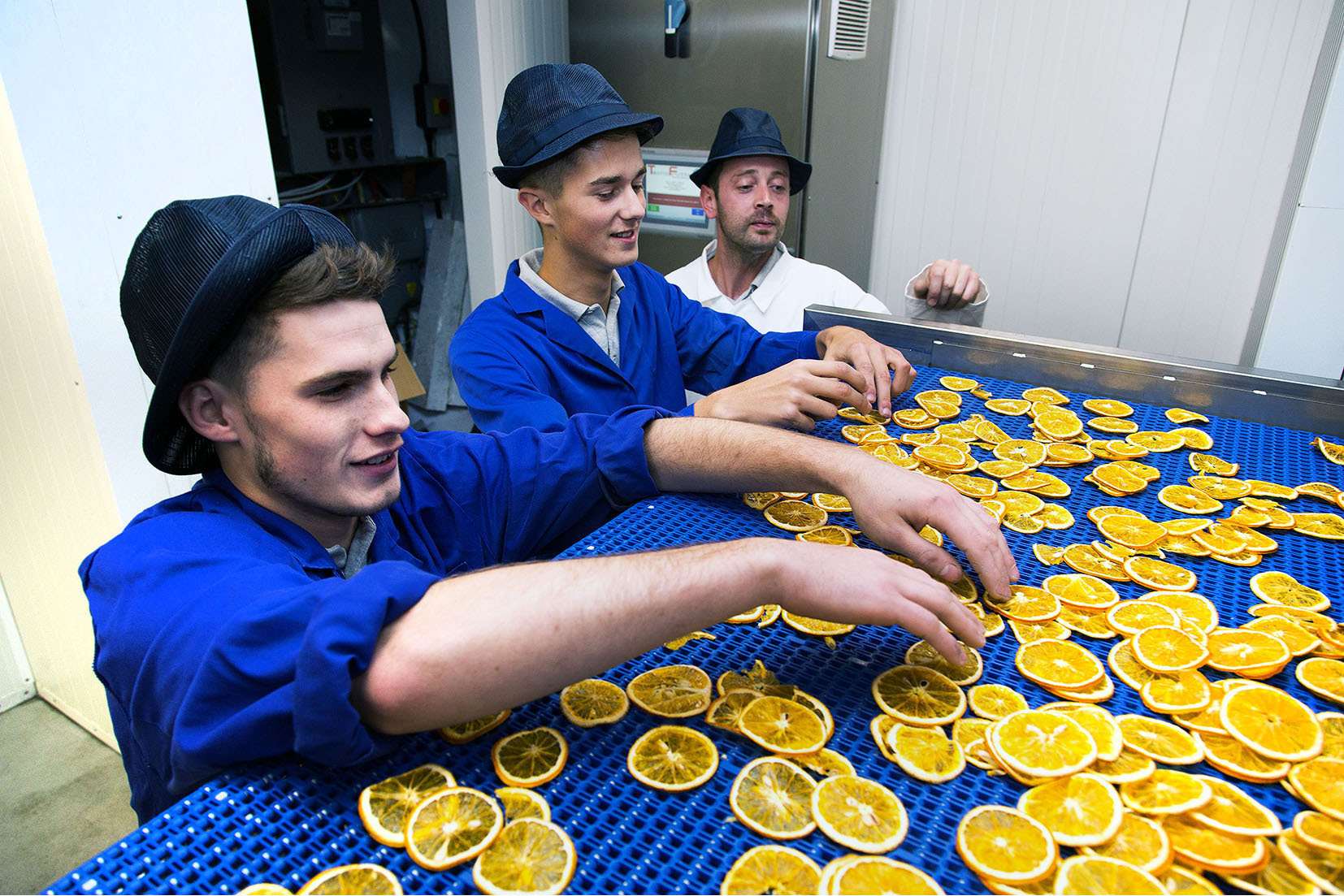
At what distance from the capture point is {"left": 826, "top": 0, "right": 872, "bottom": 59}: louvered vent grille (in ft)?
11.5

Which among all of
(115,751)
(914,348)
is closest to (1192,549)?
(914,348)

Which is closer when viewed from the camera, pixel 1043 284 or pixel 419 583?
pixel 419 583

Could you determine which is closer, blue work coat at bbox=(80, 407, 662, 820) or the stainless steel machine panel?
blue work coat at bbox=(80, 407, 662, 820)

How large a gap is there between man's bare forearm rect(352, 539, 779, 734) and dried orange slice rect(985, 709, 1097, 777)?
40 centimetres

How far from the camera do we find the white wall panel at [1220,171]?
3576 millimetres

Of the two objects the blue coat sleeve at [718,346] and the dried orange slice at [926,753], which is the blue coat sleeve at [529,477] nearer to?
the dried orange slice at [926,753]

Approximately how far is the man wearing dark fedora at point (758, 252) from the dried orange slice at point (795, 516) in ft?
5.41

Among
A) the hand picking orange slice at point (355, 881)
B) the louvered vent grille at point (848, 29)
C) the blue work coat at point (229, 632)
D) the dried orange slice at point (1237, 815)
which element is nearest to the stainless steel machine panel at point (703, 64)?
the louvered vent grille at point (848, 29)

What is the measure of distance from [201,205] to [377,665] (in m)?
0.83

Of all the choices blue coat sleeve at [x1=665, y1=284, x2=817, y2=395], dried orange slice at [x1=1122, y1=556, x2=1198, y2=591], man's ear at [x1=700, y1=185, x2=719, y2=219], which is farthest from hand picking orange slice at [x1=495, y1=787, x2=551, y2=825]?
man's ear at [x1=700, y1=185, x2=719, y2=219]

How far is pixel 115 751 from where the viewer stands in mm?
3307

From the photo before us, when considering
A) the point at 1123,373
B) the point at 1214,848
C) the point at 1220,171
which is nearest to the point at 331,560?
the point at 1214,848

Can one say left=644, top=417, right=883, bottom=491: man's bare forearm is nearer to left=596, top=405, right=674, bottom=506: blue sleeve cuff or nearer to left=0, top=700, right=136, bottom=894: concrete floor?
left=596, top=405, right=674, bottom=506: blue sleeve cuff

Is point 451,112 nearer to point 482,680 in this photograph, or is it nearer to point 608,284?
point 608,284
